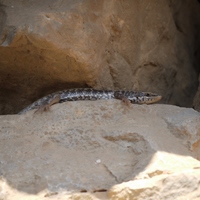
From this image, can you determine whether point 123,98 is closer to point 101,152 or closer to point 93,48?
point 93,48

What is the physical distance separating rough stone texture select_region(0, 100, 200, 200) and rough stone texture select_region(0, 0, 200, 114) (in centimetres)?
84

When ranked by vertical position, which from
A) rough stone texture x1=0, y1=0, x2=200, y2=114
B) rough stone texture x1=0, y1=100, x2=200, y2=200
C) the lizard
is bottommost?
rough stone texture x1=0, y1=100, x2=200, y2=200

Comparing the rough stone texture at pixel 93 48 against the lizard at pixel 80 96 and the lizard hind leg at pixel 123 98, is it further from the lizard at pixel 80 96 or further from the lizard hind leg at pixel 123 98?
the lizard hind leg at pixel 123 98

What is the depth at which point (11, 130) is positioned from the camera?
5316 mm

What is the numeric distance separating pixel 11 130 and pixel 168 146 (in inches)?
80.8

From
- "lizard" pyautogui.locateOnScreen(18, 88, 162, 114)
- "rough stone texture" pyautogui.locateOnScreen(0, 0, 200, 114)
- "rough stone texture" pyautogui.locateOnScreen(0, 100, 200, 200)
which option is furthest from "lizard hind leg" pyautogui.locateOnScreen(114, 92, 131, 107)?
"rough stone texture" pyautogui.locateOnScreen(0, 0, 200, 114)

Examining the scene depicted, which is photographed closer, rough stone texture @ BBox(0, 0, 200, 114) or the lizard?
rough stone texture @ BBox(0, 0, 200, 114)

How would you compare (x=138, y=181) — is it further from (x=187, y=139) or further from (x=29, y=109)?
(x=29, y=109)

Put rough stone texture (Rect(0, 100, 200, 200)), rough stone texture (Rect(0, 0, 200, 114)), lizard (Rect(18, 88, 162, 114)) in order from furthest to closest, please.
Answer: lizard (Rect(18, 88, 162, 114))
rough stone texture (Rect(0, 0, 200, 114))
rough stone texture (Rect(0, 100, 200, 200))

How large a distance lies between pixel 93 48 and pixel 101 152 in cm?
192

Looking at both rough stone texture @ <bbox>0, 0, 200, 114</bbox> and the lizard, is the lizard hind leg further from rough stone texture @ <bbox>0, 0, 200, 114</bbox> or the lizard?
rough stone texture @ <bbox>0, 0, 200, 114</bbox>

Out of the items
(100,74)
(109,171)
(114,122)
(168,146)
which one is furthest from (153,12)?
(109,171)

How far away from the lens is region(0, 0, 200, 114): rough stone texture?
5930 mm

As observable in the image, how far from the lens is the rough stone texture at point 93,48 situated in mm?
5930
